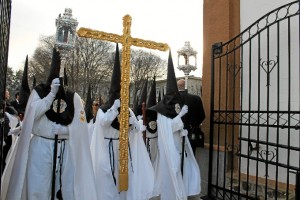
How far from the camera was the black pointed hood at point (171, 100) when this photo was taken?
20.2 ft

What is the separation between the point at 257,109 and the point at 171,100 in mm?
1613

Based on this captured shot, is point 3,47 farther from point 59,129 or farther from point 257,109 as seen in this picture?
point 257,109

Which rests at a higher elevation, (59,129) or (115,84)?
(115,84)

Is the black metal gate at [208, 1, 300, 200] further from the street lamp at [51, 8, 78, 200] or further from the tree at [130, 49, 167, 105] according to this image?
the tree at [130, 49, 167, 105]

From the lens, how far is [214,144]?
6.45 metres

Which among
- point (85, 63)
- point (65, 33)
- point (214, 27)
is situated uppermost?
point (85, 63)

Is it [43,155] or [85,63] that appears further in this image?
[85,63]

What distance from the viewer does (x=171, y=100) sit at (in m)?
6.22

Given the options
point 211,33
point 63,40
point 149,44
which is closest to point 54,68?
point 63,40

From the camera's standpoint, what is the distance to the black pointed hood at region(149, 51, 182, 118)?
6148 millimetres

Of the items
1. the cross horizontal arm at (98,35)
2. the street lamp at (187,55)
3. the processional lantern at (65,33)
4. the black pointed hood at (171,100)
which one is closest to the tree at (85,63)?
the street lamp at (187,55)

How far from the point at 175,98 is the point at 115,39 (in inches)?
67.1

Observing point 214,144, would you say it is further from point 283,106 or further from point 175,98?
point 283,106

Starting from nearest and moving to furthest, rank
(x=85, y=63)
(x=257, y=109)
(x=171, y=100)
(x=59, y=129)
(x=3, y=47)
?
1. (x=3, y=47)
2. (x=59, y=129)
3. (x=257, y=109)
4. (x=171, y=100)
5. (x=85, y=63)
